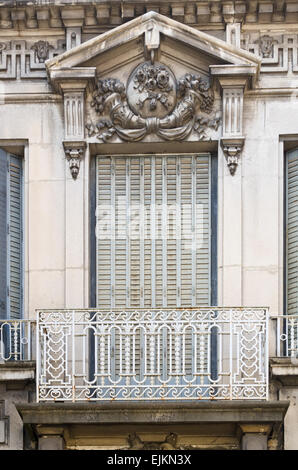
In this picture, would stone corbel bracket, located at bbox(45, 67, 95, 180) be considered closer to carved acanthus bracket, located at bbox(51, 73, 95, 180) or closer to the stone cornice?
carved acanthus bracket, located at bbox(51, 73, 95, 180)

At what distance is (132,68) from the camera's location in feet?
77.7

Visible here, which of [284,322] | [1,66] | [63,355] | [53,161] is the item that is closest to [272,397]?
[284,322]

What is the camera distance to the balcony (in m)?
21.8

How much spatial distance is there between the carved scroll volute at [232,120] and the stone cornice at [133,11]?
0.96 metres

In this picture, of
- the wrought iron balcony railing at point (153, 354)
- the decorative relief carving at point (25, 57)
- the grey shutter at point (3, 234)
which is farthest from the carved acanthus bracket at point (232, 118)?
the grey shutter at point (3, 234)

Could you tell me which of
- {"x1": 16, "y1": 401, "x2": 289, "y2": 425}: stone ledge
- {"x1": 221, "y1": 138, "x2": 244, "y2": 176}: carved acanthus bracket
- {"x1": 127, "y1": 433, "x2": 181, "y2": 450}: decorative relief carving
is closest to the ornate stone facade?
{"x1": 221, "y1": 138, "x2": 244, "y2": 176}: carved acanthus bracket

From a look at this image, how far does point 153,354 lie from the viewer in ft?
71.4

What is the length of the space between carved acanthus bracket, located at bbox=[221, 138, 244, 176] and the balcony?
2.04 metres

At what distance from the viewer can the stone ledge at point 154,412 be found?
836 inches

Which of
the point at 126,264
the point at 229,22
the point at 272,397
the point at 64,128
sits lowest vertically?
the point at 272,397

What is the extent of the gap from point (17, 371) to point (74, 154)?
308cm

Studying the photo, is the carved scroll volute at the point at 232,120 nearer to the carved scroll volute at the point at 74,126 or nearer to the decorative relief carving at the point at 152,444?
the carved scroll volute at the point at 74,126

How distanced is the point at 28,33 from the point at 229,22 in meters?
2.74

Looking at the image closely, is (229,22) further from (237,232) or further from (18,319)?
(18,319)
